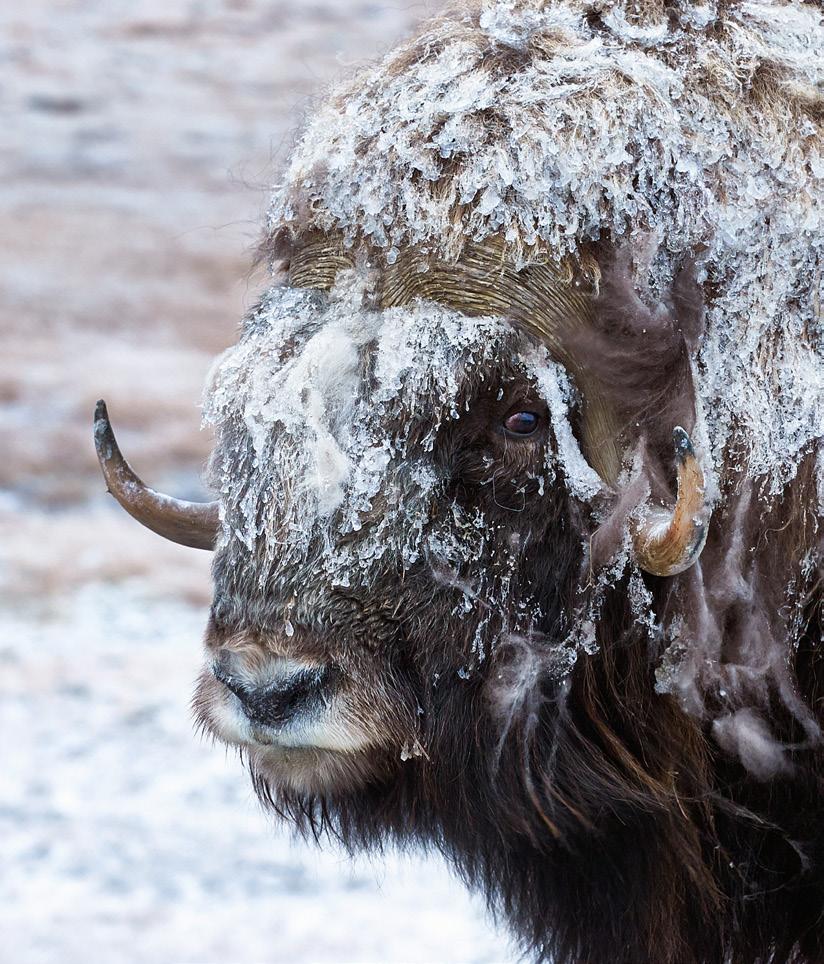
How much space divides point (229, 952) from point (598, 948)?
200 cm

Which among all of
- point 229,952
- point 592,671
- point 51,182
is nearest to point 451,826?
point 592,671

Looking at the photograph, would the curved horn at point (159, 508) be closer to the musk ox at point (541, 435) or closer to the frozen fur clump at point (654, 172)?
the musk ox at point (541, 435)

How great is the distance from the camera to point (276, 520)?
194 cm

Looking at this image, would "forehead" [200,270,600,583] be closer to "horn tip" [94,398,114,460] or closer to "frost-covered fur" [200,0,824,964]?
"frost-covered fur" [200,0,824,964]

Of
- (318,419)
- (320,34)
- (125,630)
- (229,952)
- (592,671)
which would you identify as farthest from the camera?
(320,34)

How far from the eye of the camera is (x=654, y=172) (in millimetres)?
1987

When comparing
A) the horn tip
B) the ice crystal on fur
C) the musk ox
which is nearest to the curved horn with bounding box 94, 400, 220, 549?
the horn tip

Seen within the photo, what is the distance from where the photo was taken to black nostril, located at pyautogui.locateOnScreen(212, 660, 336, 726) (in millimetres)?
1916

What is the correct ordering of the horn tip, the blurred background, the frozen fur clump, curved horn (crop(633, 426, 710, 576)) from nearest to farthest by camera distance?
curved horn (crop(633, 426, 710, 576)) < the frozen fur clump < the horn tip < the blurred background

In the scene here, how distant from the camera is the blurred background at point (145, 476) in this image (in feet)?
14.1

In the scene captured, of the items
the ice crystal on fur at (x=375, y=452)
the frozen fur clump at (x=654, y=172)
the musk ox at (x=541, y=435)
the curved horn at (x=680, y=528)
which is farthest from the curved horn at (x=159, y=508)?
the curved horn at (x=680, y=528)

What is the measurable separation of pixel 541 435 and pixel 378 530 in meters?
0.29

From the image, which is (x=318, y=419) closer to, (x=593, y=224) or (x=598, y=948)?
(x=593, y=224)

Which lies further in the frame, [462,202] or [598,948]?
[598,948]
